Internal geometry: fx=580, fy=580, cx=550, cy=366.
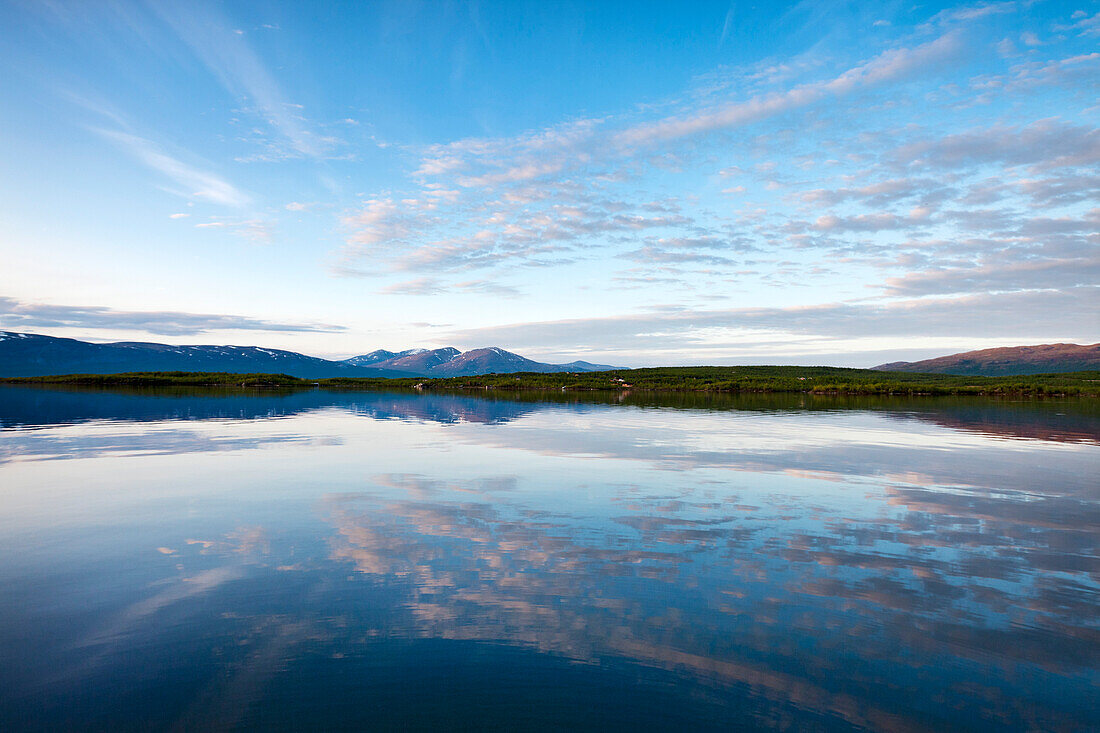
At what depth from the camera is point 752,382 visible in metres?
146

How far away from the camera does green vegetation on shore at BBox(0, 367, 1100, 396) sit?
12825 centimetres

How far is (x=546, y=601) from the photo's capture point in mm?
9297

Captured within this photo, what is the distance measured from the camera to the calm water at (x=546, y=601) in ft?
21.5

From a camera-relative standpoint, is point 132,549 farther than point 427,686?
Yes

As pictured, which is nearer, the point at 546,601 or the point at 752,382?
the point at 546,601

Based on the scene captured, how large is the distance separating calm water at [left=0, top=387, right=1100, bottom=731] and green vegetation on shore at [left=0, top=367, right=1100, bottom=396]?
123419 mm

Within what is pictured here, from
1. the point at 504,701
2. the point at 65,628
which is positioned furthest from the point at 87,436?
the point at 504,701

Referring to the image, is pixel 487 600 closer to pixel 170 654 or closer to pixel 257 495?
pixel 170 654

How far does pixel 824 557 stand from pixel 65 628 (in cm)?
1281

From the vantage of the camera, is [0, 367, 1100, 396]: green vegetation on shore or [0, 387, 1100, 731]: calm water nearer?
[0, 387, 1100, 731]: calm water

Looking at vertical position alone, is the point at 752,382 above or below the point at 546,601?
above

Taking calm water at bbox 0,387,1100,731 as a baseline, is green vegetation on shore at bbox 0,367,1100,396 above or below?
above

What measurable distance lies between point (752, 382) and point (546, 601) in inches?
5724

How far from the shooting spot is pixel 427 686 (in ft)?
22.7
